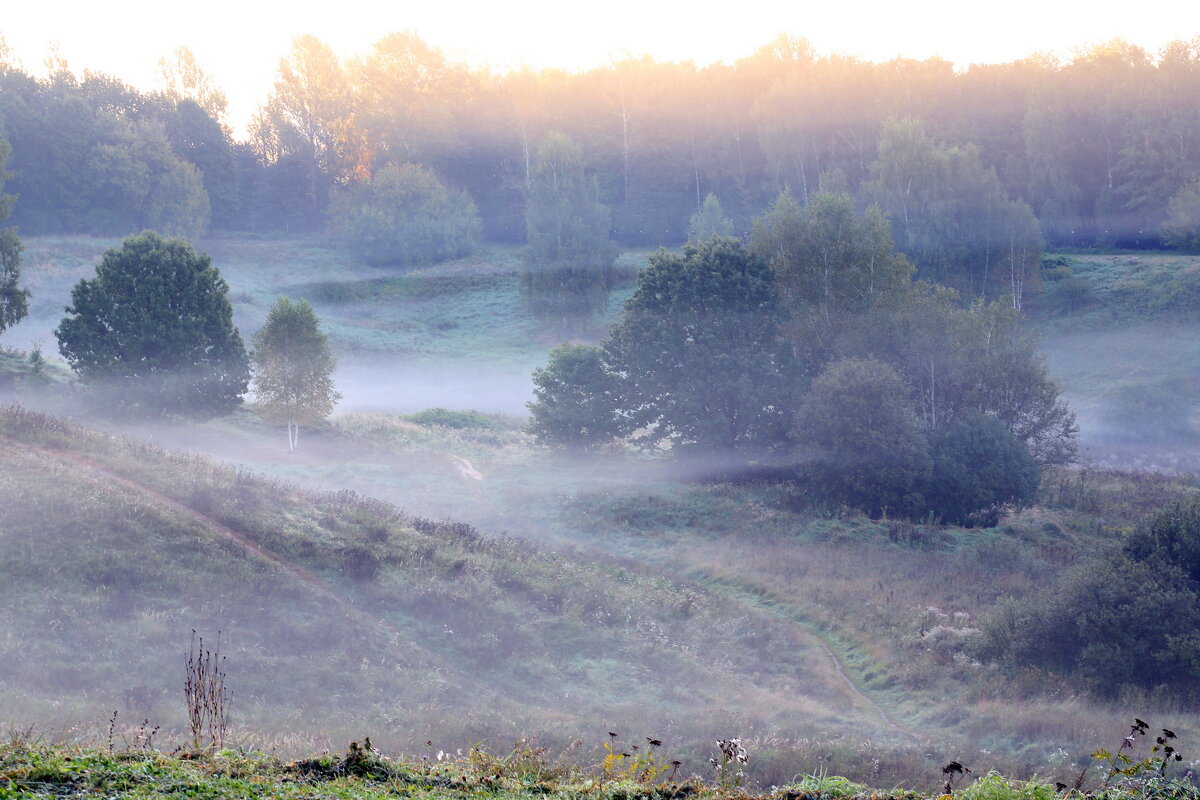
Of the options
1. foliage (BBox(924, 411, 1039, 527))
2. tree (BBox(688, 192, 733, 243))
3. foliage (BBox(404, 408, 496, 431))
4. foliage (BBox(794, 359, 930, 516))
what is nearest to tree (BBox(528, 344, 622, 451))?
foliage (BBox(404, 408, 496, 431))

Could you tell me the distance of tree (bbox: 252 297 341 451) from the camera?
3469 centimetres

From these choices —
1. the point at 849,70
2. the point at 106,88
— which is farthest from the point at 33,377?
the point at 849,70

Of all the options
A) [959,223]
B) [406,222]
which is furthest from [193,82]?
[959,223]

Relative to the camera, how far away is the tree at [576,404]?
36938 mm

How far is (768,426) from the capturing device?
35.5 m

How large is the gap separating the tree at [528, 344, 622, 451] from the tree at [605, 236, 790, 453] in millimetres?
Answer: 750

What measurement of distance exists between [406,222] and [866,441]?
5488cm

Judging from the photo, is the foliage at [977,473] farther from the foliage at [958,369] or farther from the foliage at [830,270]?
the foliage at [830,270]

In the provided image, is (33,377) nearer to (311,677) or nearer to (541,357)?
(311,677)

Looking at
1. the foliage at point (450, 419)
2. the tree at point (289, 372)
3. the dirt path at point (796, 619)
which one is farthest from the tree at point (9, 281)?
the dirt path at point (796, 619)

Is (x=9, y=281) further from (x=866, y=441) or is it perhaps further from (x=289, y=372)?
(x=866, y=441)

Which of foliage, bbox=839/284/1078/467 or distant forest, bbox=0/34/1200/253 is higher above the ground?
distant forest, bbox=0/34/1200/253

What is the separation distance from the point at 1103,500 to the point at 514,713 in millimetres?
28499

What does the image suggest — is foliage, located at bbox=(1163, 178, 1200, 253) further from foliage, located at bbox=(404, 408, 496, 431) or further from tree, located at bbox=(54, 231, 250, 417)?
tree, located at bbox=(54, 231, 250, 417)
